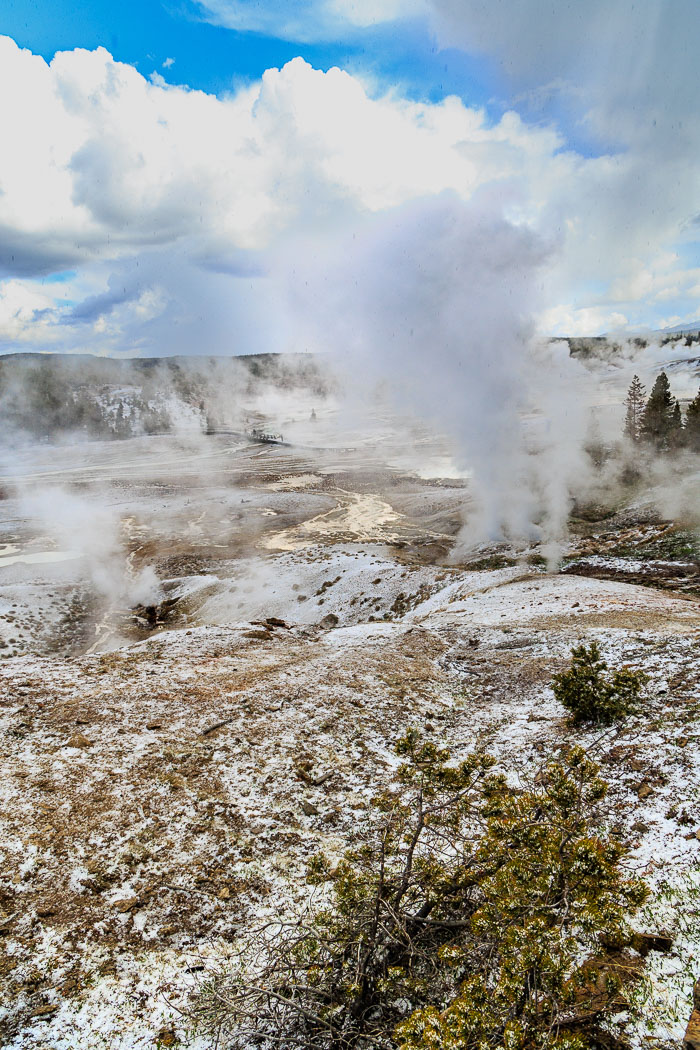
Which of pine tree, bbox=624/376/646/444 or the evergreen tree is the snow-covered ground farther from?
pine tree, bbox=624/376/646/444

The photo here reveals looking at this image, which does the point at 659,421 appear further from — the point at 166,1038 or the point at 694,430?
the point at 166,1038

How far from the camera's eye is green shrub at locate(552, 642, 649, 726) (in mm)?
8320

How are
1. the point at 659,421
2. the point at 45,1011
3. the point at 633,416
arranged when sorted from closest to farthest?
the point at 45,1011
the point at 659,421
the point at 633,416

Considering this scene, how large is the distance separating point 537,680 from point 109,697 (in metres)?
9.58

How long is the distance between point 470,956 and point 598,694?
5568 millimetres

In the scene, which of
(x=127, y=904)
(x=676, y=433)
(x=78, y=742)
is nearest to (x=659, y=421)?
(x=676, y=433)

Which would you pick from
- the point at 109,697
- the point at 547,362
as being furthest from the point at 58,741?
Answer: the point at 547,362

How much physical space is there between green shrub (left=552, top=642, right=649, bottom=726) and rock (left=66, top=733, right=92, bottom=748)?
833cm

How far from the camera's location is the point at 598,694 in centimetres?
846

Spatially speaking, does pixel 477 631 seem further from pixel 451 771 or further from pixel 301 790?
pixel 451 771

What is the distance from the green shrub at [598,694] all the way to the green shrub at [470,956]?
12.7 feet

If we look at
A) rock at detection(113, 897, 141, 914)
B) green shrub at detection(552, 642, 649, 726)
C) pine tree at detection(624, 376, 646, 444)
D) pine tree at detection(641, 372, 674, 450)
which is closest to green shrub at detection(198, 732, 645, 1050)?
rock at detection(113, 897, 141, 914)

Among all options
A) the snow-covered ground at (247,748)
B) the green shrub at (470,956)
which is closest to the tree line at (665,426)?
the snow-covered ground at (247,748)

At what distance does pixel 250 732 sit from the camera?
961 centimetres
